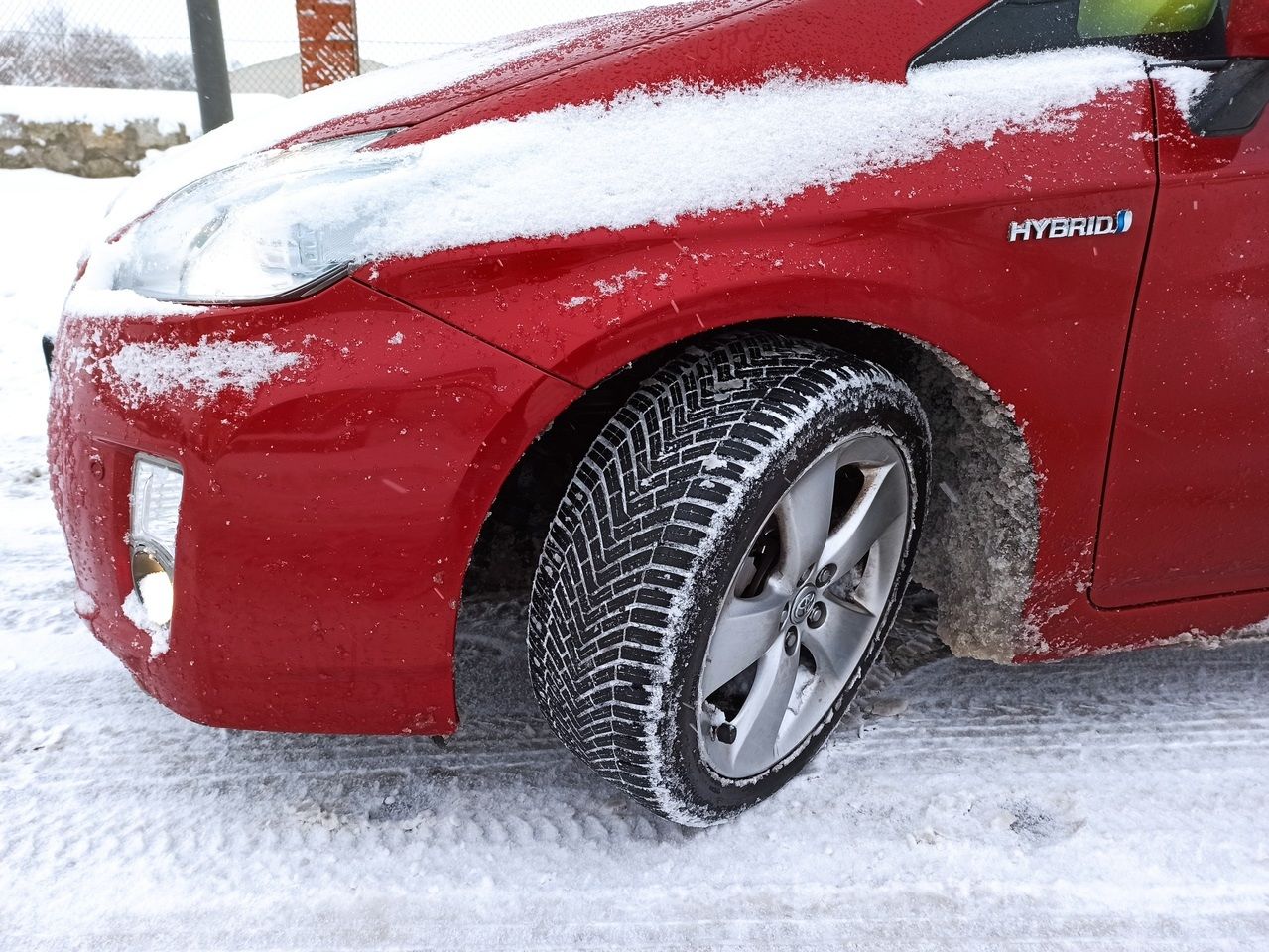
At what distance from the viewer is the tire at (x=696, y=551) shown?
4.23 ft

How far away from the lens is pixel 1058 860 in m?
1.48

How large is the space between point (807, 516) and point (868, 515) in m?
0.18

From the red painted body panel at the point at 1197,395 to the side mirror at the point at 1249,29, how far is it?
12 cm

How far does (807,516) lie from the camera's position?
4.73 feet

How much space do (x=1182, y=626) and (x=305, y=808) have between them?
1.64 m

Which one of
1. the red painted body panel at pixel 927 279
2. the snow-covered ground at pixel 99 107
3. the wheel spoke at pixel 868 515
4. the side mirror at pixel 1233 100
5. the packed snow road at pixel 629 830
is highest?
the snow-covered ground at pixel 99 107

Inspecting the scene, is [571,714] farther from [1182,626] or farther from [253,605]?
[1182,626]

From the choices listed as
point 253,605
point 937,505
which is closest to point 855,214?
point 937,505

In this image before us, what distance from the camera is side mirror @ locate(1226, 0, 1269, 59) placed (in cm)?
135

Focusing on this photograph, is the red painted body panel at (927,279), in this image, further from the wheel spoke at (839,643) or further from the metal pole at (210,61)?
the metal pole at (210,61)

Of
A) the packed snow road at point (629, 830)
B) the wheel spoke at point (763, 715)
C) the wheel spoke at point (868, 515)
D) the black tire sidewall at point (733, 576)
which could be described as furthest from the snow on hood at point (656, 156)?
the packed snow road at point (629, 830)

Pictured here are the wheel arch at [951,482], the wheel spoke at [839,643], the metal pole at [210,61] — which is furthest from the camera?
the metal pole at [210,61]

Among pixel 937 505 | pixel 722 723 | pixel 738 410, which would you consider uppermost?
pixel 738 410

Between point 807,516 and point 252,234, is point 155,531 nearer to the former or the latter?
point 252,234
